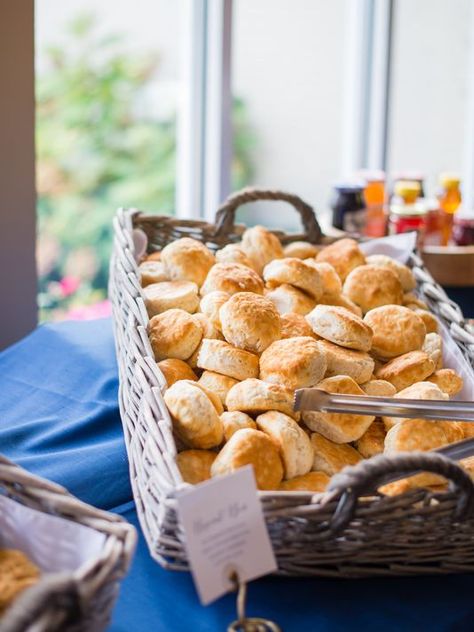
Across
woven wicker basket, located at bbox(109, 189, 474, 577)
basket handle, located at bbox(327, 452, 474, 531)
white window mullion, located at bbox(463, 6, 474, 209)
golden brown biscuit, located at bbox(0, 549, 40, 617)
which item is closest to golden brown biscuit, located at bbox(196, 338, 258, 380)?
woven wicker basket, located at bbox(109, 189, 474, 577)

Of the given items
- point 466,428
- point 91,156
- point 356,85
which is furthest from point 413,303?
point 356,85

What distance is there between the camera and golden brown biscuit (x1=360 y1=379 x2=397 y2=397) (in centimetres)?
115

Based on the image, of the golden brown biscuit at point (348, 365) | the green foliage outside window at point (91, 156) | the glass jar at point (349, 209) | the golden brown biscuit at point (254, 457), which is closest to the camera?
the golden brown biscuit at point (254, 457)

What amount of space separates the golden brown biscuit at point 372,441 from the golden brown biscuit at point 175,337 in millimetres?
278

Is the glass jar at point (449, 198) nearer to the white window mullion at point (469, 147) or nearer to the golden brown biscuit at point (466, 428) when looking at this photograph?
the golden brown biscuit at point (466, 428)

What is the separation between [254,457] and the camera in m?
0.91

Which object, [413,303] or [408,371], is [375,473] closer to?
[408,371]

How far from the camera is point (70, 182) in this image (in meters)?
3.20

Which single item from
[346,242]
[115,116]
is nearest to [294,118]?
[115,116]

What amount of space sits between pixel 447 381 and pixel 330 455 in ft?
0.90

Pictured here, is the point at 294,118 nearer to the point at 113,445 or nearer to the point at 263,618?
the point at 113,445

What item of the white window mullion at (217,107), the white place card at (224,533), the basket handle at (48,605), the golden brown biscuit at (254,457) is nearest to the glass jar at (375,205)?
the white window mullion at (217,107)

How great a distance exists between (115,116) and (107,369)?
1862 mm

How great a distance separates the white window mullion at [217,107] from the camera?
2812 millimetres
